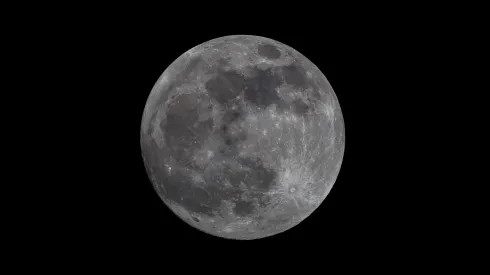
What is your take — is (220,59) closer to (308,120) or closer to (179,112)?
(179,112)

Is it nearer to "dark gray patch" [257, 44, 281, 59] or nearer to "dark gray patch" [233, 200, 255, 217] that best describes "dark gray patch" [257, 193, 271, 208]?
"dark gray patch" [233, 200, 255, 217]

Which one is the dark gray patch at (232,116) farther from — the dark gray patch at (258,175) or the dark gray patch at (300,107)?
the dark gray patch at (300,107)

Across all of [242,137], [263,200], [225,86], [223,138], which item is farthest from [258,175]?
[225,86]

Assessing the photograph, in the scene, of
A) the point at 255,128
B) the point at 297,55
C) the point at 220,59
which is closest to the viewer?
the point at 255,128

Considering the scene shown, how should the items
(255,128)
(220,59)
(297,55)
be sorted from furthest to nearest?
(297,55), (220,59), (255,128)

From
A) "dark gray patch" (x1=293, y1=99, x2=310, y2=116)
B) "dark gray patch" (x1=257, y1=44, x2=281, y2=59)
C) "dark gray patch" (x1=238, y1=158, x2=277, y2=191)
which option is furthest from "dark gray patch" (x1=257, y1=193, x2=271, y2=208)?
"dark gray patch" (x1=257, y1=44, x2=281, y2=59)

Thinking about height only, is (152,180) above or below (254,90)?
below

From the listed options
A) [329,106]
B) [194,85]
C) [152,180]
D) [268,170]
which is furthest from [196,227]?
[329,106]

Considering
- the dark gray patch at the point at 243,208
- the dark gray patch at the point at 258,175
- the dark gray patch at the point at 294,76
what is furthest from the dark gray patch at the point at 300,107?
the dark gray patch at the point at 243,208
